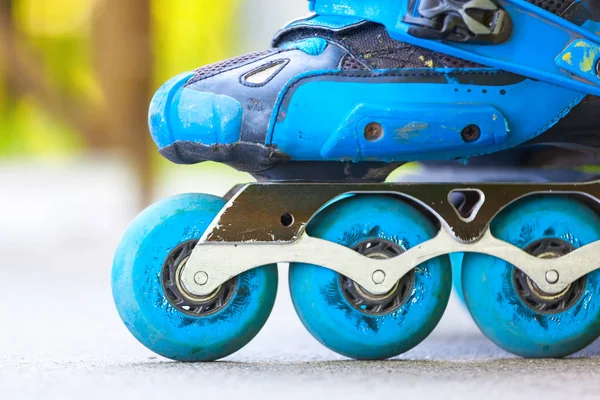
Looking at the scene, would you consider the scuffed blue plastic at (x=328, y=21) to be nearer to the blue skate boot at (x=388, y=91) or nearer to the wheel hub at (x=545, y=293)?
the blue skate boot at (x=388, y=91)

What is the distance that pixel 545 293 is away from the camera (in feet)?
4.15

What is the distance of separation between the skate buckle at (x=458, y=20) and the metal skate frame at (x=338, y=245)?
0.19 m

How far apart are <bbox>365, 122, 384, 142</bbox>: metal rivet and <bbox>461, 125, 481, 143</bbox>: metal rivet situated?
114 millimetres

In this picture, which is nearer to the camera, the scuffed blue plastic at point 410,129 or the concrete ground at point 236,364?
the concrete ground at point 236,364

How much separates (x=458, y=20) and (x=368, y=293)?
369mm

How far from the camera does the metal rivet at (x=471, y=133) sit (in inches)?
49.9

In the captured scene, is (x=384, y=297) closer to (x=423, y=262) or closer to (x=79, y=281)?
(x=423, y=262)

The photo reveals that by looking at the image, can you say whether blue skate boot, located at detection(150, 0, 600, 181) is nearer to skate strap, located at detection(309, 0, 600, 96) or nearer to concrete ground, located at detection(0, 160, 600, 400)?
skate strap, located at detection(309, 0, 600, 96)

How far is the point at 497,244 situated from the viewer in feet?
4.11

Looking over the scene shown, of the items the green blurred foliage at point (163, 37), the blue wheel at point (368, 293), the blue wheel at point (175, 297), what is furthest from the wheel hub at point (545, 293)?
the green blurred foliage at point (163, 37)

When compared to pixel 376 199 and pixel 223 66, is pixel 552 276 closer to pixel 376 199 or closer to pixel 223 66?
pixel 376 199

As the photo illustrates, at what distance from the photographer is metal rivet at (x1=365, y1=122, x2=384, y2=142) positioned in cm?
125

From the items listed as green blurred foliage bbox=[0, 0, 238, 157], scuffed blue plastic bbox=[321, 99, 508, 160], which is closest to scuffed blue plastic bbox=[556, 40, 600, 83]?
scuffed blue plastic bbox=[321, 99, 508, 160]

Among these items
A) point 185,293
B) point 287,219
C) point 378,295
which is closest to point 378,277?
point 378,295
